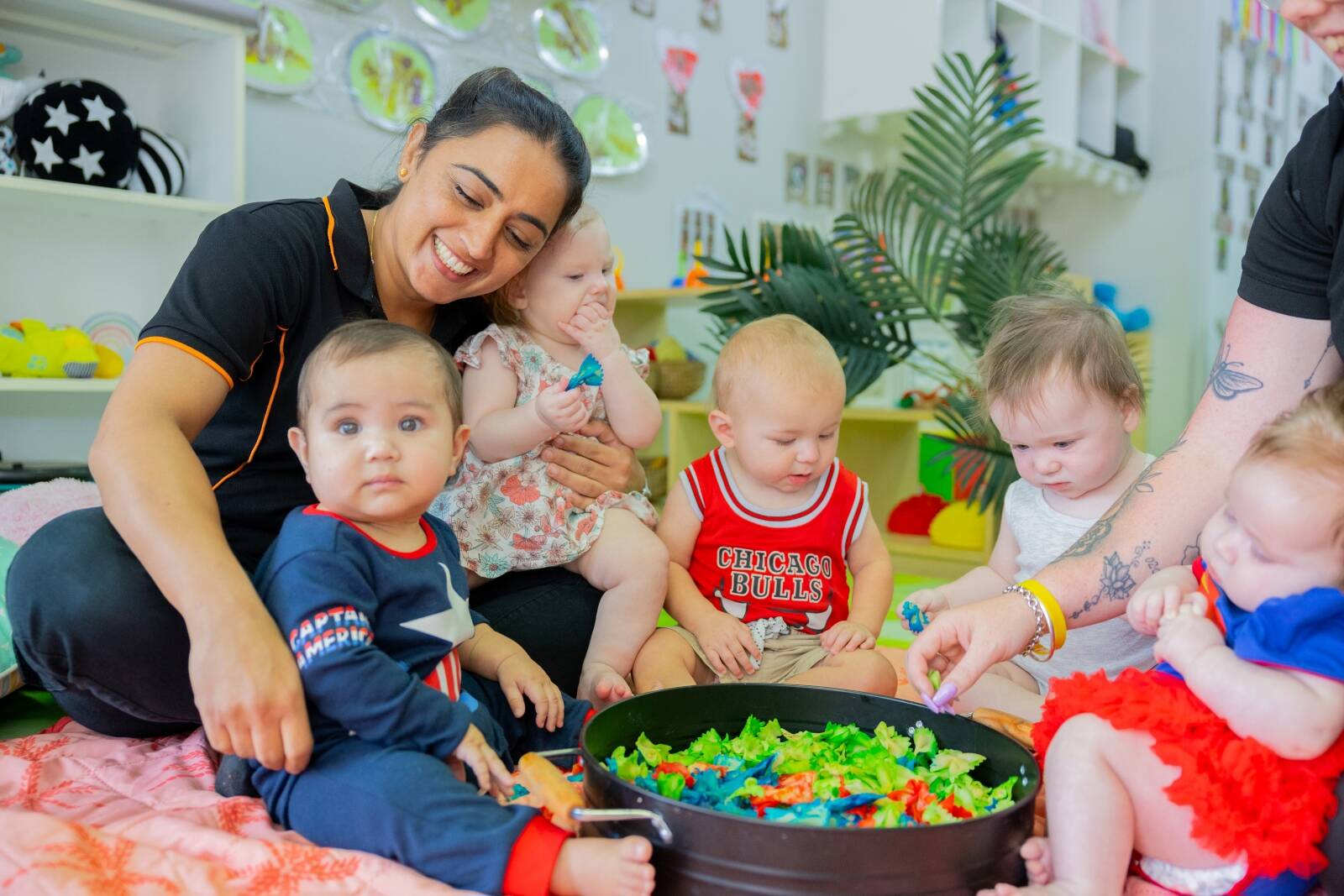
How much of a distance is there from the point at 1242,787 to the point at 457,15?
9.12ft

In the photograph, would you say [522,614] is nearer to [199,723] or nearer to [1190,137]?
[199,723]

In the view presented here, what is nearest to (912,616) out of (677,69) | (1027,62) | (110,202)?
(110,202)

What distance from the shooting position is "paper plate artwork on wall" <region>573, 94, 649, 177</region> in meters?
3.33

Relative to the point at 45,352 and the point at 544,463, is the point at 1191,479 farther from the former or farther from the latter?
the point at 45,352

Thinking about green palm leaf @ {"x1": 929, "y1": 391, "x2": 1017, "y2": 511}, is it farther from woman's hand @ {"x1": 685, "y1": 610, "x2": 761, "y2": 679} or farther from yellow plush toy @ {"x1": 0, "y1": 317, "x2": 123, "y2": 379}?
yellow plush toy @ {"x1": 0, "y1": 317, "x2": 123, "y2": 379}

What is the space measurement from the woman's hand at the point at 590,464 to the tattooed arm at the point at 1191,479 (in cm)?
65

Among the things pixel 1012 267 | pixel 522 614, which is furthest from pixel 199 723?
pixel 1012 267

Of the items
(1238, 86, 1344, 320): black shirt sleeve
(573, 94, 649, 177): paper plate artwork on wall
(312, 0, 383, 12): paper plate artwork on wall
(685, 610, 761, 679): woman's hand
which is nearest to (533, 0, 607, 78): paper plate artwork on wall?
(573, 94, 649, 177): paper plate artwork on wall

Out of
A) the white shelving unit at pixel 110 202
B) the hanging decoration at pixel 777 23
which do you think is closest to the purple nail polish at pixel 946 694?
the white shelving unit at pixel 110 202

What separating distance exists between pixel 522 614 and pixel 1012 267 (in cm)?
192

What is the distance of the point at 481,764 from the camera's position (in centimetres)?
108

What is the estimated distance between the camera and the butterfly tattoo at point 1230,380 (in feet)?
4.06

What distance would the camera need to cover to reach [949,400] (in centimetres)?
320

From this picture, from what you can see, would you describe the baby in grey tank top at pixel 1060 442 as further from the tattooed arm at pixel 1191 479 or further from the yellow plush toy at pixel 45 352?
the yellow plush toy at pixel 45 352
